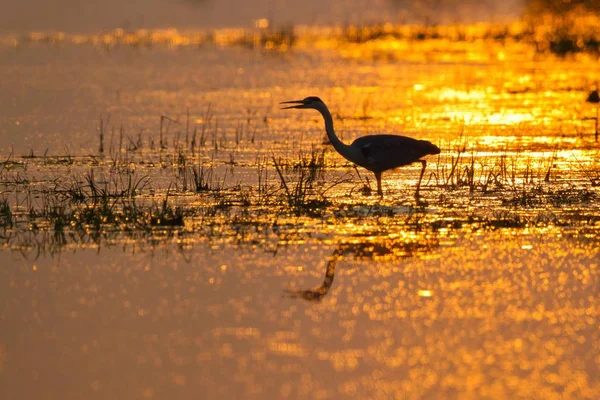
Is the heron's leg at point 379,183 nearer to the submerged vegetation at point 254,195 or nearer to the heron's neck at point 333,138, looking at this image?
the submerged vegetation at point 254,195

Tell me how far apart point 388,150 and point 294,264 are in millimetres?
3079

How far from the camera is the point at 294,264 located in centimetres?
994

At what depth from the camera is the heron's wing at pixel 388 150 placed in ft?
41.7

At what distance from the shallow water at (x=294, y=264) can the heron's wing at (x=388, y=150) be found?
0.34 metres

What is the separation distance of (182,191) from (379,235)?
282 cm

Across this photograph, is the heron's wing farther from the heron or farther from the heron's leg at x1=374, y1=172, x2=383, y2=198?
the heron's leg at x1=374, y1=172, x2=383, y2=198

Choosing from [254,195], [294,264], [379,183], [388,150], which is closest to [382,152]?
[388,150]

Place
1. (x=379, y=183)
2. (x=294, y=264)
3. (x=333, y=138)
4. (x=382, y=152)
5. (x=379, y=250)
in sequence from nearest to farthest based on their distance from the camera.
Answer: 1. (x=294, y=264)
2. (x=379, y=250)
3. (x=382, y=152)
4. (x=379, y=183)
5. (x=333, y=138)

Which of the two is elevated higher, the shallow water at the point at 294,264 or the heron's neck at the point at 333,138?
the heron's neck at the point at 333,138

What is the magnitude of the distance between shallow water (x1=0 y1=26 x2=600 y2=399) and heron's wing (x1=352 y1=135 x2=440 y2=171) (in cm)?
34

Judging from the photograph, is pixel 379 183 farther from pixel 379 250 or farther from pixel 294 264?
pixel 294 264

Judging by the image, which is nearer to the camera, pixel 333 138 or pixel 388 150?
pixel 388 150

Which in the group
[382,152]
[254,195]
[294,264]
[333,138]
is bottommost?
[294,264]

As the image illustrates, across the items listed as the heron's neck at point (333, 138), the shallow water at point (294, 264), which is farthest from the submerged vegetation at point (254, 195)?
the heron's neck at point (333, 138)
